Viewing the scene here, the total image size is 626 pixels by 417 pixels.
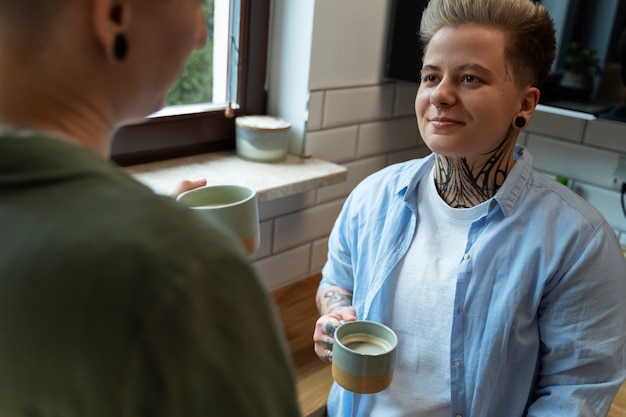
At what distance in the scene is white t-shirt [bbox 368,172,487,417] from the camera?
98cm

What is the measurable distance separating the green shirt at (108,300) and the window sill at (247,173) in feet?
2.86

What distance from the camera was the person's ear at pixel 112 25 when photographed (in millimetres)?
342

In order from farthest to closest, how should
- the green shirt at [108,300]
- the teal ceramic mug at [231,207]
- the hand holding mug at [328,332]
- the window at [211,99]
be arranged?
the window at [211,99] < the hand holding mug at [328,332] < the teal ceramic mug at [231,207] < the green shirt at [108,300]

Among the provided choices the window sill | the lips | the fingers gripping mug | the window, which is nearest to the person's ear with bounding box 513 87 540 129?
the lips

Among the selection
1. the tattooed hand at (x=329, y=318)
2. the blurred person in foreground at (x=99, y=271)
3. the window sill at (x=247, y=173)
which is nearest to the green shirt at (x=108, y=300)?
the blurred person in foreground at (x=99, y=271)

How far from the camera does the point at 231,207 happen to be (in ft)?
2.59

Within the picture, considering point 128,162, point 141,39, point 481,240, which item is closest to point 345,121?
point 128,162

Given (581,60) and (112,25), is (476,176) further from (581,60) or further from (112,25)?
(112,25)

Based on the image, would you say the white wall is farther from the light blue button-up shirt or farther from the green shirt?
the green shirt

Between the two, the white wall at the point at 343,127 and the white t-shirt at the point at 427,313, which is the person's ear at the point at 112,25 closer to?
the white t-shirt at the point at 427,313

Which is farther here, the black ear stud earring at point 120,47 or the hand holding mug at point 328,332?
the hand holding mug at point 328,332

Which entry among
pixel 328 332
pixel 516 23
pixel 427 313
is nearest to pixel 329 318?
pixel 328 332

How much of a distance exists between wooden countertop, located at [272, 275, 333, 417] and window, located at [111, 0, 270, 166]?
39 centimetres

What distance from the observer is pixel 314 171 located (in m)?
1.41
